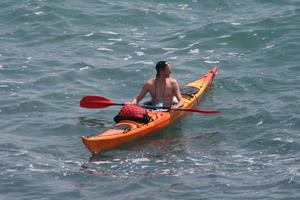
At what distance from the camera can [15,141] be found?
34.1ft

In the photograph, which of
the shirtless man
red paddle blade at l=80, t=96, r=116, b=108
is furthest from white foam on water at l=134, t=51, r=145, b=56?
the shirtless man

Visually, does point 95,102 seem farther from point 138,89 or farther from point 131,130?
point 138,89

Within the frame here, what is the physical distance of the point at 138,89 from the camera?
1374 cm

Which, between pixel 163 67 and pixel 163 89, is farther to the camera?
pixel 163 89

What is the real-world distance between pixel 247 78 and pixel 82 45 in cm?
531

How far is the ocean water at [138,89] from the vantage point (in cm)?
848

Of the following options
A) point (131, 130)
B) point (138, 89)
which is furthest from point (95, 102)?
point (138, 89)

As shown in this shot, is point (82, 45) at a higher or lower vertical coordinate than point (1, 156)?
higher

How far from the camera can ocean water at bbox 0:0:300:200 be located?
848 cm

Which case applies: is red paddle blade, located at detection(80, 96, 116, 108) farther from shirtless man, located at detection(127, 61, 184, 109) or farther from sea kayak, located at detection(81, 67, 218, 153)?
sea kayak, located at detection(81, 67, 218, 153)

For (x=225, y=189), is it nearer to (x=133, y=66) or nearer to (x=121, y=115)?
(x=121, y=115)

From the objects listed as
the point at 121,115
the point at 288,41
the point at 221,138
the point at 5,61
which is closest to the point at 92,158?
the point at 121,115

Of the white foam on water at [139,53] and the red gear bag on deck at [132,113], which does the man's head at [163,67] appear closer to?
the red gear bag on deck at [132,113]

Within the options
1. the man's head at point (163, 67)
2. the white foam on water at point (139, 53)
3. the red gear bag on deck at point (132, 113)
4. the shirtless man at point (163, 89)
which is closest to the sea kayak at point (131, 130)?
the red gear bag on deck at point (132, 113)
